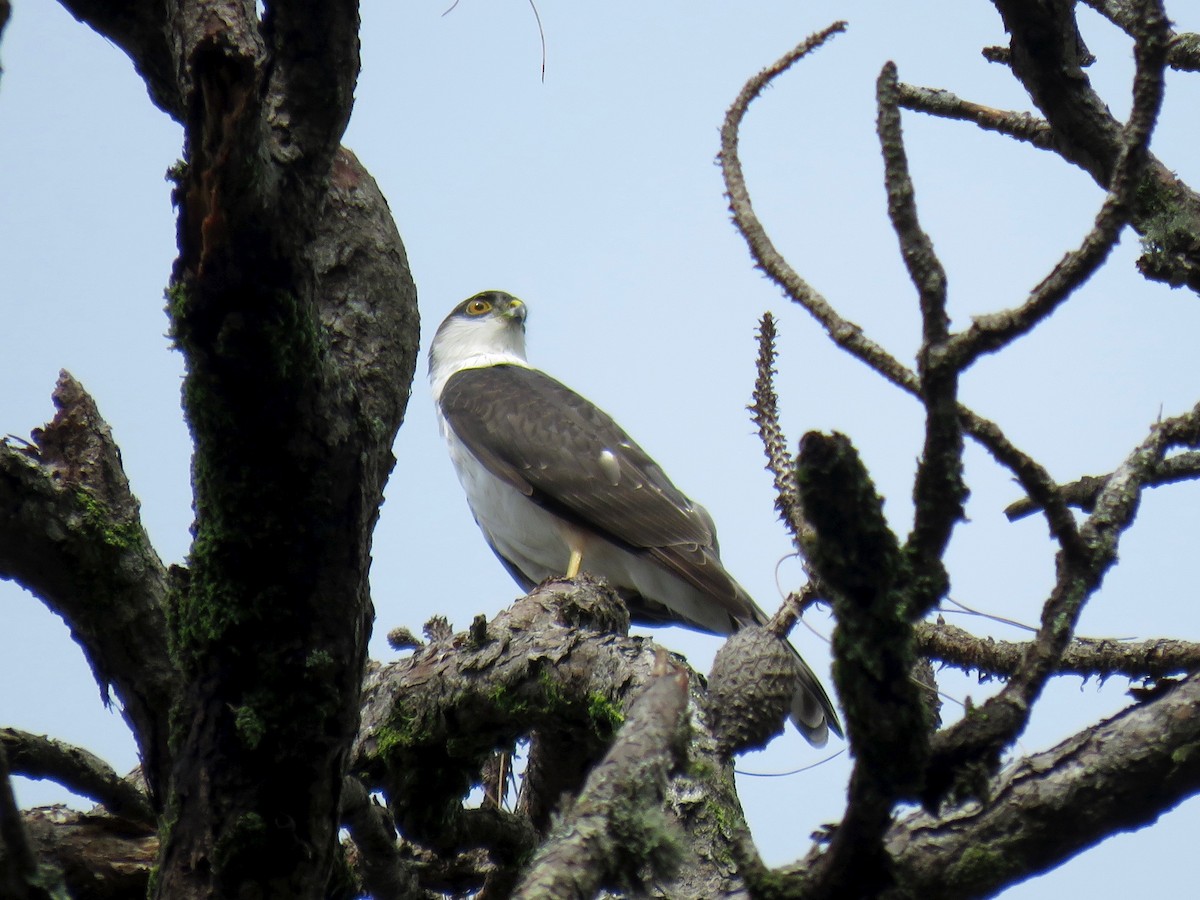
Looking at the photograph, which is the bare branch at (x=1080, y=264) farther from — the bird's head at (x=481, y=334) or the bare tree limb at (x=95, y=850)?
the bird's head at (x=481, y=334)

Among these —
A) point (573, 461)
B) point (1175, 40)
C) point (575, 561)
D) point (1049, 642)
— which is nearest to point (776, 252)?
point (1049, 642)

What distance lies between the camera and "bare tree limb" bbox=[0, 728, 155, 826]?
11.6ft

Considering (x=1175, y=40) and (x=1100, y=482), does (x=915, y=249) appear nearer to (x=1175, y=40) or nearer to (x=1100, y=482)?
(x=1100, y=482)

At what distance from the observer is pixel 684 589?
7.25m

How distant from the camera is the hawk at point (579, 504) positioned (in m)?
7.18

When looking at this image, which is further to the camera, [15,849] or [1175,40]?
[1175,40]

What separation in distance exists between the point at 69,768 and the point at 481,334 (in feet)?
21.4

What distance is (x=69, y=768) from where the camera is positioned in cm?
358

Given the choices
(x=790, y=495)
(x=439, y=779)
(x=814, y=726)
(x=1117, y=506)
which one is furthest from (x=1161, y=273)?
(x=814, y=726)

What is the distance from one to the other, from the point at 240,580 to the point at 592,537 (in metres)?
4.93

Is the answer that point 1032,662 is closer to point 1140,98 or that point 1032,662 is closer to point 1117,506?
point 1117,506

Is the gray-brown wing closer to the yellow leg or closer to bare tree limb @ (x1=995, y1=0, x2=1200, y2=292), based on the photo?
the yellow leg

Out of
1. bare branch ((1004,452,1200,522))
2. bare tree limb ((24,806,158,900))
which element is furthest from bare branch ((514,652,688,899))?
bare tree limb ((24,806,158,900))

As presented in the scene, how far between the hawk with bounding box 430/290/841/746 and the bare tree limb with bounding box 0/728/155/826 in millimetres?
3583
